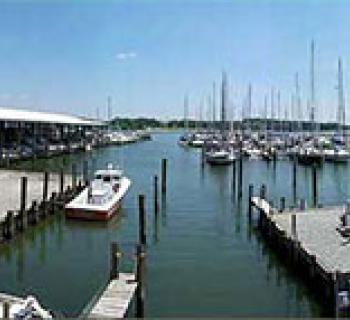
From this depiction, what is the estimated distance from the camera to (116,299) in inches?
839

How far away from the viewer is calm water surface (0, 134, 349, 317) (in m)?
24.3

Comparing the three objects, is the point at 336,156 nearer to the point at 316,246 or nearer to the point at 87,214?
the point at 87,214

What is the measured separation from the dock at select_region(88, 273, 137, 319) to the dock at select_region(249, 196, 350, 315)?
6407 millimetres

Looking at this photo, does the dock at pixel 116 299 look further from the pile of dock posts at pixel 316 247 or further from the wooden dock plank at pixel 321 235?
the wooden dock plank at pixel 321 235

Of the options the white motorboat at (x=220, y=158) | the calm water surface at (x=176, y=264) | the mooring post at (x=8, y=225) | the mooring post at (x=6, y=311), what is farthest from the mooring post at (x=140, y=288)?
the white motorboat at (x=220, y=158)

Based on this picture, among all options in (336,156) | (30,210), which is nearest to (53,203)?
(30,210)

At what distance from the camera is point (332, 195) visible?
57188mm

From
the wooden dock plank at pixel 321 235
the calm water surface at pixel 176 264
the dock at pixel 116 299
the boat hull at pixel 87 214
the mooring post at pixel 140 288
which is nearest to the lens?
the dock at pixel 116 299

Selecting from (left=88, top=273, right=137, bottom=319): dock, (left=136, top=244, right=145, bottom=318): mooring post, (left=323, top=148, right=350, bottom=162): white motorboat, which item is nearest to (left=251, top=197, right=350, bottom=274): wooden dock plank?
(left=136, top=244, right=145, bottom=318): mooring post

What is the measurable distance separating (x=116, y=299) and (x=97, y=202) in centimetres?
2022

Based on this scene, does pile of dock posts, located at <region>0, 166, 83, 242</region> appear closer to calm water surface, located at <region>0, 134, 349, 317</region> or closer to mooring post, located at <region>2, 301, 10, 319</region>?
calm water surface, located at <region>0, 134, 349, 317</region>

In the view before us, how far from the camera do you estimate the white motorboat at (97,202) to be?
40000 millimetres

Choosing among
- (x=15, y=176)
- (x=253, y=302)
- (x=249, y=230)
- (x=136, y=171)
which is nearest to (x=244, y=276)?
(x=253, y=302)

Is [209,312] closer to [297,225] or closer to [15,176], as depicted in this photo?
[297,225]
